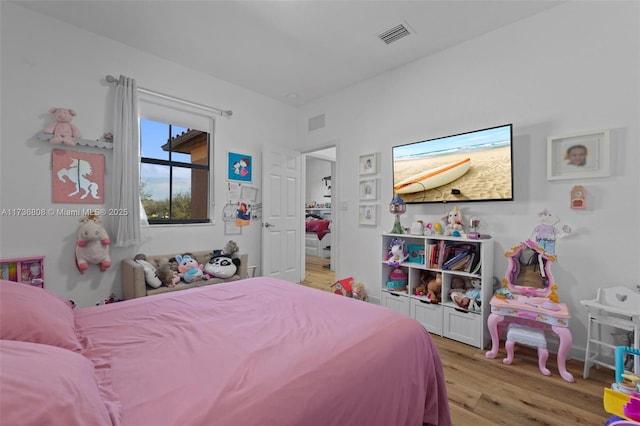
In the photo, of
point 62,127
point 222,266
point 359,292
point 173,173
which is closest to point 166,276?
point 222,266

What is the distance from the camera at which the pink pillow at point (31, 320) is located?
91 centimetres

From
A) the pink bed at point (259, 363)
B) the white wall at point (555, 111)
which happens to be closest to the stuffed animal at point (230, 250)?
the pink bed at point (259, 363)

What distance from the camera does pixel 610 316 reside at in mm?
2084

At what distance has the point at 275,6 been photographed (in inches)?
93.4

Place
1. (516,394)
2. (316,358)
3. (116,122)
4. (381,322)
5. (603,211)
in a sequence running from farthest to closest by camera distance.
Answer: (116,122)
(603,211)
(516,394)
(381,322)
(316,358)

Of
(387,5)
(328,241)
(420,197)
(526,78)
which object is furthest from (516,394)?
(328,241)

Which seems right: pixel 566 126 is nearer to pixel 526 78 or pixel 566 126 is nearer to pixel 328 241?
pixel 526 78

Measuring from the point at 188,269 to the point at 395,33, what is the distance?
10.4ft

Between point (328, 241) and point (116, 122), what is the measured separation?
15.8ft

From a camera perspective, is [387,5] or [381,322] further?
[387,5]

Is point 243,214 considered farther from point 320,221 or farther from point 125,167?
point 320,221

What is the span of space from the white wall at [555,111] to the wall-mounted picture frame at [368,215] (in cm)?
23

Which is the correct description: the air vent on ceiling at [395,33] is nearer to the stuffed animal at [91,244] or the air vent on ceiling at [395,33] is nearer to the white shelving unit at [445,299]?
the white shelving unit at [445,299]

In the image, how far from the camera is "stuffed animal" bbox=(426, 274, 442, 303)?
8.84ft
